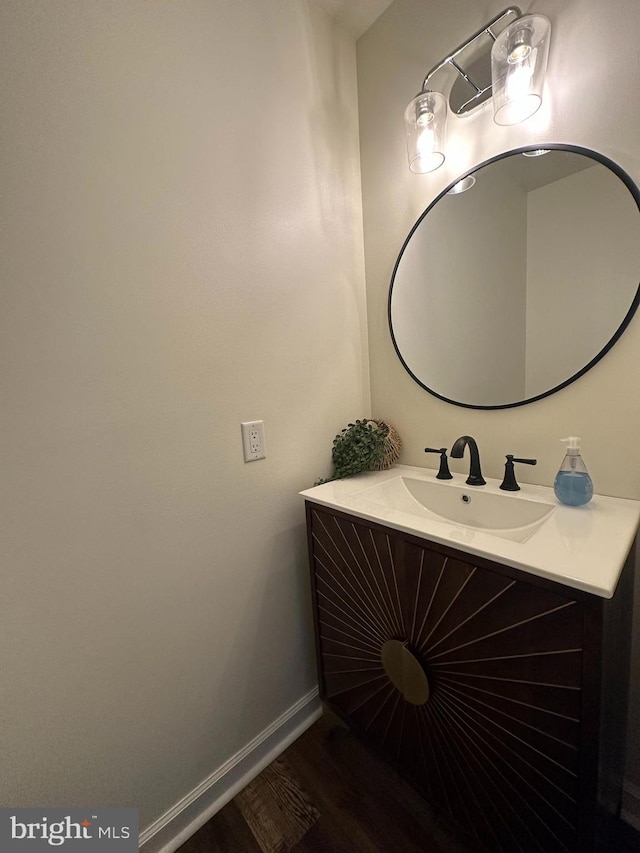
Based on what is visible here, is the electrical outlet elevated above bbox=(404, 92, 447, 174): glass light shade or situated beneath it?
situated beneath

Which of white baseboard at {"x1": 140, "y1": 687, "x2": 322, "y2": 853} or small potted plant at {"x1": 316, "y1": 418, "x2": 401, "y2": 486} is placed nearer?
white baseboard at {"x1": 140, "y1": 687, "x2": 322, "y2": 853}

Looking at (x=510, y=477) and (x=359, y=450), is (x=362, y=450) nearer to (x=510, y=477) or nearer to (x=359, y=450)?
(x=359, y=450)

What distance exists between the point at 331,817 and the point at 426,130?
2.11 m

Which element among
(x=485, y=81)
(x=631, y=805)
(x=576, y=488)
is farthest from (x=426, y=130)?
(x=631, y=805)

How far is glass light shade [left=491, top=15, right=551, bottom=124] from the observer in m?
0.85

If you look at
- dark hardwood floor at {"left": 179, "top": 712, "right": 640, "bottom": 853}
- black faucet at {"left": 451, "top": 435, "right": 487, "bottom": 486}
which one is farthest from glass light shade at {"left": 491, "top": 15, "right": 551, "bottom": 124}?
dark hardwood floor at {"left": 179, "top": 712, "right": 640, "bottom": 853}

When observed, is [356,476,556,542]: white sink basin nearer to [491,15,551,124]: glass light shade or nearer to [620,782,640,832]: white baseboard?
[620,782,640,832]: white baseboard

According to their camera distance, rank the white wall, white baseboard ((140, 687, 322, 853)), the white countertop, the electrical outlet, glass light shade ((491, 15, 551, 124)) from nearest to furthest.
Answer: the white countertop
the white wall
glass light shade ((491, 15, 551, 124))
white baseboard ((140, 687, 322, 853))
the electrical outlet

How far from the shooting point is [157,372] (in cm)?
92

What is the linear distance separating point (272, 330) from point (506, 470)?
0.86 metres

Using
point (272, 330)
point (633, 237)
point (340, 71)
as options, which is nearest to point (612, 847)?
point (633, 237)

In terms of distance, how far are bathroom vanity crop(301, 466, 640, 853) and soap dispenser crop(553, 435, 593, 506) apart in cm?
3

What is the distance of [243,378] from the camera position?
1.08 metres

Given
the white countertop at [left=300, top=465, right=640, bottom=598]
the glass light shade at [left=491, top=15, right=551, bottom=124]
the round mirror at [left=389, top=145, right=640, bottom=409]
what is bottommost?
the white countertop at [left=300, top=465, right=640, bottom=598]
